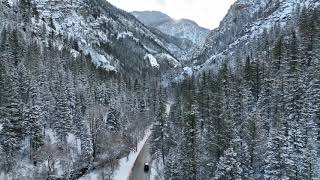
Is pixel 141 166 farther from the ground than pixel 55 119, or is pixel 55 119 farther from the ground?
pixel 55 119

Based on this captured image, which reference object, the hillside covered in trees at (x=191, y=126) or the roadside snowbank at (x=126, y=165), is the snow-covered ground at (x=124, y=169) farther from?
the hillside covered in trees at (x=191, y=126)

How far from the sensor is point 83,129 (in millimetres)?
90438

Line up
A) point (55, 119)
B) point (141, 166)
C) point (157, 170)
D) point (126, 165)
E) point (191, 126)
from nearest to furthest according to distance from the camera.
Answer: point (191, 126) → point (157, 170) → point (141, 166) → point (126, 165) → point (55, 119)

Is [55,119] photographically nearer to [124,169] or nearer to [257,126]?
[124,169]

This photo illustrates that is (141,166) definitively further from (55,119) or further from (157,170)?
(55,119)

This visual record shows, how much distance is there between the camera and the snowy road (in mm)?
83938

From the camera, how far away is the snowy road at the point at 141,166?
8394cm

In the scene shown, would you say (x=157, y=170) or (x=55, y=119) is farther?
(x=55, y=119)

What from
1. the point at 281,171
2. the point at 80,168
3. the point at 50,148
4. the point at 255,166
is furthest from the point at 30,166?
the point at 281,171

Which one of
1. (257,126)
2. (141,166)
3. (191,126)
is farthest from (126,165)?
(257,126)

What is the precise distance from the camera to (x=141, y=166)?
9106 centimetres

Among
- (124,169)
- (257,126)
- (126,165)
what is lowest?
(126,165)

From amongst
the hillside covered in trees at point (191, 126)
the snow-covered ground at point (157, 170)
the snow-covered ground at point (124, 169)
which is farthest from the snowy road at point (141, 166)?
the hillside covered in trees at point (191, 126)

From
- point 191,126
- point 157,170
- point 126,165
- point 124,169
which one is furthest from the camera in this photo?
point 126,165
